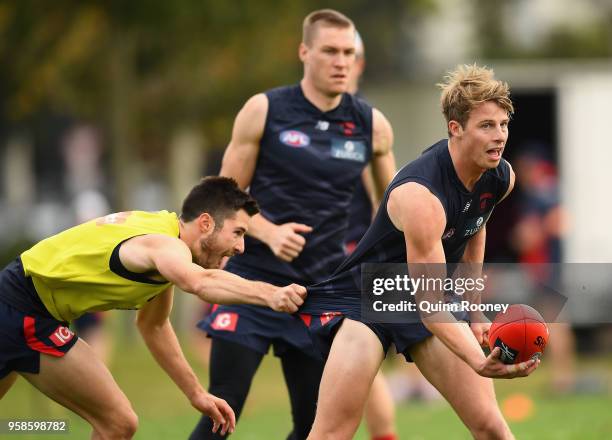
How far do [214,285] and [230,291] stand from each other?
0.28 ft

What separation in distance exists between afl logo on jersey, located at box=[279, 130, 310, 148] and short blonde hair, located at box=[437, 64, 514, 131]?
5.07 feet

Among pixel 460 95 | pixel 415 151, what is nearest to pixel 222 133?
pixel 415 151

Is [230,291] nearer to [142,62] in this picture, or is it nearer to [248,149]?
[248,149]

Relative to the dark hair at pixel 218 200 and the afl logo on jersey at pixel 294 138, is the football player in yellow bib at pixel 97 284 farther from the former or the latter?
the afl logo on jersey at pixel 294 138

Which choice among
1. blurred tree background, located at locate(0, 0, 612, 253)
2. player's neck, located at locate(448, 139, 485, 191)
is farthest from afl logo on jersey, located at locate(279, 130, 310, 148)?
blurred tree background, located at locate(0, 0, 612, 253)

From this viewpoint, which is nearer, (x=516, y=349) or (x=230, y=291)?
(x=516, y=349)

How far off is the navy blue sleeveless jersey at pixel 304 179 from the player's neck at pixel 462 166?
156cm

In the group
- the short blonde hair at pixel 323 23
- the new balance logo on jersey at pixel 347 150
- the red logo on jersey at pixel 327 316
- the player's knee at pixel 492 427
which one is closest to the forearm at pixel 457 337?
the player's knee at pixel 492 427

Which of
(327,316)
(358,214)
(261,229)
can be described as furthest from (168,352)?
(358,214)

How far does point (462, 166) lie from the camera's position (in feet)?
21.4

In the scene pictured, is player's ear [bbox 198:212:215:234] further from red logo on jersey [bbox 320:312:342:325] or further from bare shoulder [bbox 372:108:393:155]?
bare shoulder [bbox 372:108:393:155]

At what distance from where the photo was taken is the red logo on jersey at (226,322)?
773 cm

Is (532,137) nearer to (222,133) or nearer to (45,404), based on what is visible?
(222,133)

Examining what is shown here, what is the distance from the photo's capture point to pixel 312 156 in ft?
26.2
